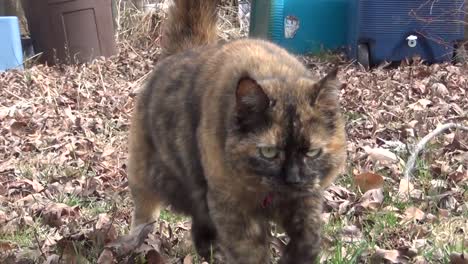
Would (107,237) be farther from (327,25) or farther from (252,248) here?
(327,25)

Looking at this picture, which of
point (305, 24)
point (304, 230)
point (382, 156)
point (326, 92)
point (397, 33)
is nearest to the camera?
point (326, 92)

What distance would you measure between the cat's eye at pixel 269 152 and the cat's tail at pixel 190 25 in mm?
1270

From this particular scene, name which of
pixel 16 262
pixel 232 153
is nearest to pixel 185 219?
pixel 16 262

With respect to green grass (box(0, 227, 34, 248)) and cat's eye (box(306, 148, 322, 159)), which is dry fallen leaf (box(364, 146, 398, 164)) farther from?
green grass (box(0, 227, 34, 248))

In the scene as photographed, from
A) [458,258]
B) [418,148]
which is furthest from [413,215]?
[418,148]

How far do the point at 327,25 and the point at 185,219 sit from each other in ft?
20.3

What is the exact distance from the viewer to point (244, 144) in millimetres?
2668

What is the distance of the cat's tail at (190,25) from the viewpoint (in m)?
3.67

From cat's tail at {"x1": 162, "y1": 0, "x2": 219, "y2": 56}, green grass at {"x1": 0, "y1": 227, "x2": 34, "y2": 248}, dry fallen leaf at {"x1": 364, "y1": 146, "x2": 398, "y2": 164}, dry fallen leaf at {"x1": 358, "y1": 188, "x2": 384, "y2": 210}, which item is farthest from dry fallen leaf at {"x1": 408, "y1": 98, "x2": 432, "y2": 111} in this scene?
green grass at {"x1": 0, "y1": 227, "x2": 34, "y2": 248}

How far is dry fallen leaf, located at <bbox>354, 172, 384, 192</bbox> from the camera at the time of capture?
3.91 meters

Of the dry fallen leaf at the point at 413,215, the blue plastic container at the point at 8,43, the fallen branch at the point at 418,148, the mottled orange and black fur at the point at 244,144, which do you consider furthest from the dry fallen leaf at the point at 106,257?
the blue plastic container at the point at 8,43

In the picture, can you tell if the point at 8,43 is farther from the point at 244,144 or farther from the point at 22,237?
the point at 244,144

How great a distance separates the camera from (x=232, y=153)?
2.70m

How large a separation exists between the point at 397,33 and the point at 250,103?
653 cm
